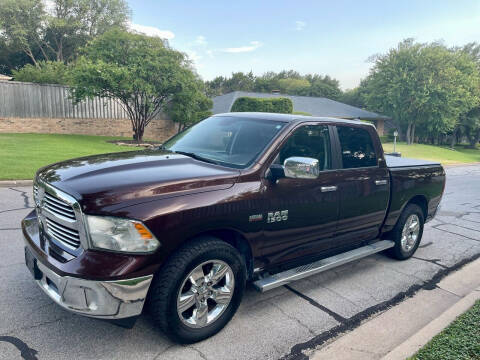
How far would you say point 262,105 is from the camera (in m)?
24.7

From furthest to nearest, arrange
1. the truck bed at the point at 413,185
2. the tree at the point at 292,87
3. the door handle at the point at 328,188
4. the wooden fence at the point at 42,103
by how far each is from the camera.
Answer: the tree at the point at 292,87, the wooden fence at the point at 42,103, the truck bed at the point at 413,185, the door handle at the point at 328,188

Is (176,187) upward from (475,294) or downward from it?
upward

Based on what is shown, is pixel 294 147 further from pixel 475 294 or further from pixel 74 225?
pixel 475 294

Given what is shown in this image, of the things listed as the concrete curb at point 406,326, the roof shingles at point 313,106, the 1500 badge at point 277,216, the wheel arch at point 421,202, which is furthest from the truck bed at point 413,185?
the roof shingles at point 313,106

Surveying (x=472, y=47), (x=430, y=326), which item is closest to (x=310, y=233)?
(x=430, y=326)

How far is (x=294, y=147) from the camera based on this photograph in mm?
3453

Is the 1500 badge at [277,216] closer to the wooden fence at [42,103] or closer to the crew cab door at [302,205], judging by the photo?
the crew cab door at [302,205]

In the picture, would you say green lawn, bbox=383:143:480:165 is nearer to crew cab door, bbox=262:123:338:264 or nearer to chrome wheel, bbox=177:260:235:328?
crew cab door, bbox=262:123:338:264

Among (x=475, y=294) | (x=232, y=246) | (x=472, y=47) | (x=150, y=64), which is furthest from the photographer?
(x=472, y=47)

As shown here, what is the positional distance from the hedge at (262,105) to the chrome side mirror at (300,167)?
2168cm

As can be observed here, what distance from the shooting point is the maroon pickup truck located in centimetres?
238

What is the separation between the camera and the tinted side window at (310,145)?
11.1ft

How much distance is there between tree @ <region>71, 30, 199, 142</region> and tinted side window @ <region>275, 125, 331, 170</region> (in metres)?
17.7

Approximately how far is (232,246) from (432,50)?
4812 cm
